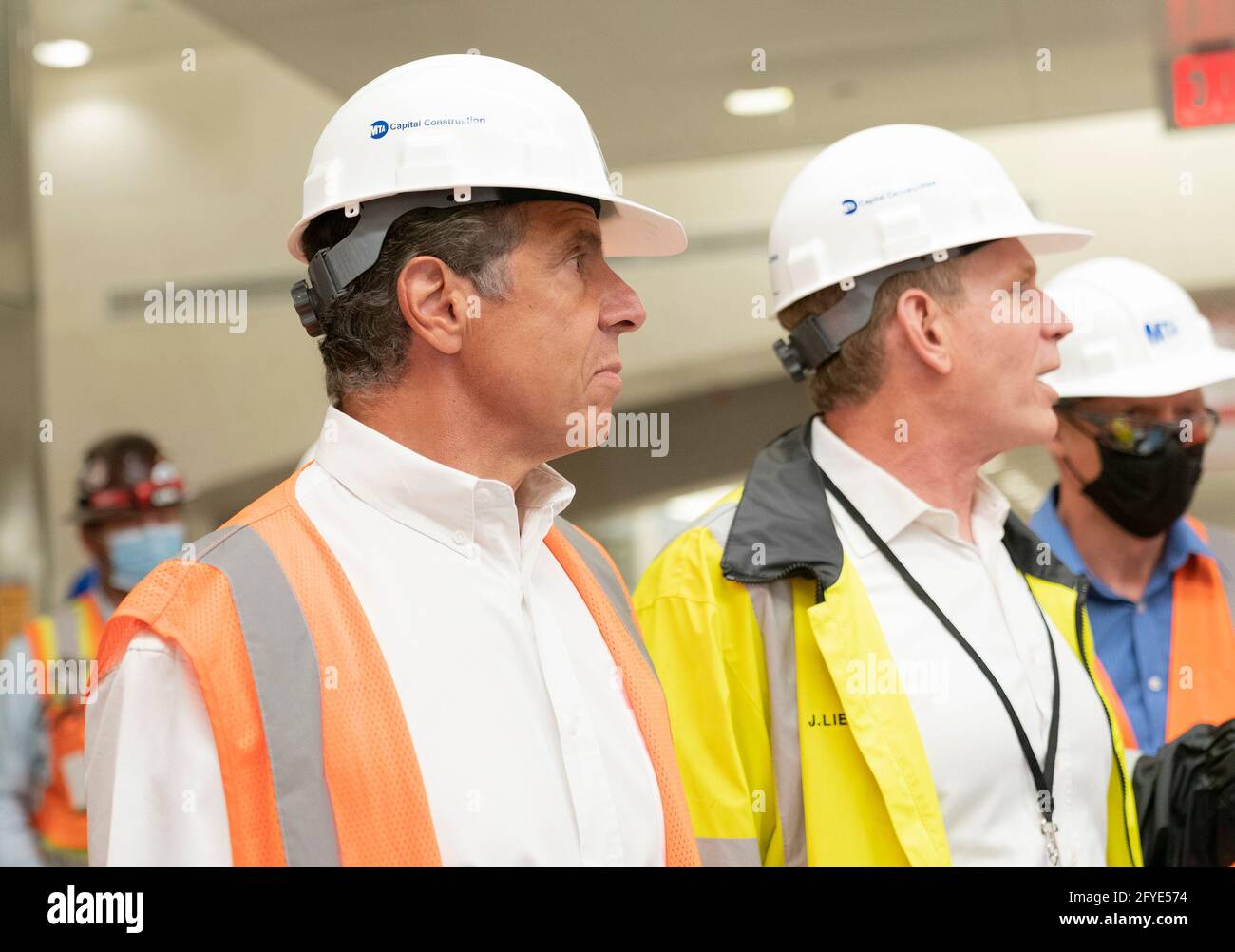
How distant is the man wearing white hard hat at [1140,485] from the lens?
119 inches

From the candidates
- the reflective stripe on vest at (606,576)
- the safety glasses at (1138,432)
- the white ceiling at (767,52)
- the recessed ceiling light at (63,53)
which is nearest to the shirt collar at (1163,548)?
the safety glasses at (1138,432)

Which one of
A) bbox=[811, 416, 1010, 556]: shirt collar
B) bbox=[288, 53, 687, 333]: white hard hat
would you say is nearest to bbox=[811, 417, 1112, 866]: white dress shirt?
bbox=[811, 416, 1010, 556]: shirt collar

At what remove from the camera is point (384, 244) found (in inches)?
68.4

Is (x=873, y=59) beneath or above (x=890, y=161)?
above

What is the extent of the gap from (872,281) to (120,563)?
2454 millimetres

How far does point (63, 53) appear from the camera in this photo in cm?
587

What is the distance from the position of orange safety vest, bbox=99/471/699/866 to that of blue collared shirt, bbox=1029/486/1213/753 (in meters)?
2.06

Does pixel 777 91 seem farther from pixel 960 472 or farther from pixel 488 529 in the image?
pixel 488 529

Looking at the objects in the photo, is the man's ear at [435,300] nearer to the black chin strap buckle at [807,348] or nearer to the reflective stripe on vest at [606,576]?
the reflective stripe on vest at [606,576]

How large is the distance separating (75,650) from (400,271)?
8.16ft

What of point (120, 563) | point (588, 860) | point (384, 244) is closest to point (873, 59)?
point (120, 563)

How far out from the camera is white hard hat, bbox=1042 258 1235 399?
3258mm

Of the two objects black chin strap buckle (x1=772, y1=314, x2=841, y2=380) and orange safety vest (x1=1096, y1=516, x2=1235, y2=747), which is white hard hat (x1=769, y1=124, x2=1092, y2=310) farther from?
orange safety vest (x1=1096, y1=516, x2=1235, y2=747)
